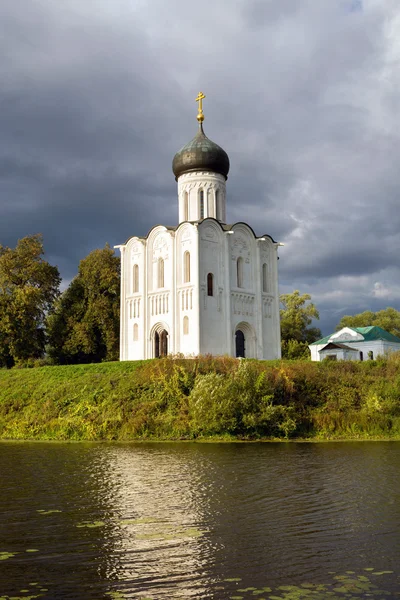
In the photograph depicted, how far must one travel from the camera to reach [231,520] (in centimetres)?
868

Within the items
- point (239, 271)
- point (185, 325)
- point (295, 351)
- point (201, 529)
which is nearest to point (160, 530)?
point (201, 529)

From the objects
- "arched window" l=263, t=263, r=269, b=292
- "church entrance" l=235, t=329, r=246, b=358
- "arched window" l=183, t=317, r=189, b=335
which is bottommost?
"church entrance" l=235, t=329, r=246, b=358

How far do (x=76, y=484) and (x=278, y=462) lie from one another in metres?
5.26

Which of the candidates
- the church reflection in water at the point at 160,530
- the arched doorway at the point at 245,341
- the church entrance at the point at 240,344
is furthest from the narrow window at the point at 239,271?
the church reflection in water at the point at 160,530

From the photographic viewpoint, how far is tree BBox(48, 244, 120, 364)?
132 feet

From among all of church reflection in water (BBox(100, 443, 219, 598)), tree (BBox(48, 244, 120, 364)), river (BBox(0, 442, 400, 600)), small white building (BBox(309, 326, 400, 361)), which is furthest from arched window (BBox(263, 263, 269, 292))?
church reflection in water (BBox(100, 443, 219, 598))

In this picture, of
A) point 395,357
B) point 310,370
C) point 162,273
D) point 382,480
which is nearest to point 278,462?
point 382,480

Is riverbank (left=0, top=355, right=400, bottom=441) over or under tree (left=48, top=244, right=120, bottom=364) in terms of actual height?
under

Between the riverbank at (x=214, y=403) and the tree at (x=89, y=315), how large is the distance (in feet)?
43.0

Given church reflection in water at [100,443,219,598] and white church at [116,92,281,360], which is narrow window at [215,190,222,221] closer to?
white church at [116,92,281,360]

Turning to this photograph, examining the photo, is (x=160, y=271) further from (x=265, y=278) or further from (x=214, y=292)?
(x=265, y=278)

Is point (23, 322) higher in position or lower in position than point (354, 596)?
higher

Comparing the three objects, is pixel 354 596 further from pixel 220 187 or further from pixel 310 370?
pixel 220 187

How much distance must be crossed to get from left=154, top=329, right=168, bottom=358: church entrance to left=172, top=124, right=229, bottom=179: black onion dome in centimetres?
996
